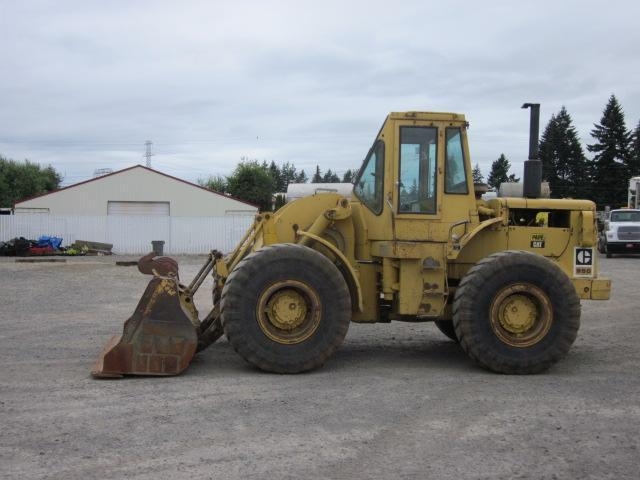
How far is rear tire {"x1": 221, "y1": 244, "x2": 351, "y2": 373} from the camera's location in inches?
281

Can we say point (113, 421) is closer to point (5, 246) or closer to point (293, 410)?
point (293, 410)

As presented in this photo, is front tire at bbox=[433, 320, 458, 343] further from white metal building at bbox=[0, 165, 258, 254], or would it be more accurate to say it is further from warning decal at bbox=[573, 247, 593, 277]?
white metal building at bbox=[0, 165, 258, 254]

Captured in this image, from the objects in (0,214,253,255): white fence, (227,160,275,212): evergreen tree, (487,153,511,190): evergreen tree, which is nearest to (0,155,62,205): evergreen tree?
(227,160,275,212): evergreen tree

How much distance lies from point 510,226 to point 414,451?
3.89 metres

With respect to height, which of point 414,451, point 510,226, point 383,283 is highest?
point 510,226

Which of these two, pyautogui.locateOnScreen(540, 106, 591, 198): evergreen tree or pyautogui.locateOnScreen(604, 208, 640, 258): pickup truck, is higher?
pyautogui.locateOnScreen(540, 106, 591, 198): evergreen tree

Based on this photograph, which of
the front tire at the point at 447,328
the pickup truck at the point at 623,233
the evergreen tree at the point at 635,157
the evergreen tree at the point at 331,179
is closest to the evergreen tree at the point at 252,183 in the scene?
the evergreen tree at the point at 331,179

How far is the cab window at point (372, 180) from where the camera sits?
25.9 ft

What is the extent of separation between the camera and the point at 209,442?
5121 mm

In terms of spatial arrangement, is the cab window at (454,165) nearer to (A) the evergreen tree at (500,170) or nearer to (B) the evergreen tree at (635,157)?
(A) the evergreen tree at (500,170)

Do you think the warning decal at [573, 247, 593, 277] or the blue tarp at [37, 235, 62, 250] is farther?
the blue tarp at [37, 235, 62, 250]

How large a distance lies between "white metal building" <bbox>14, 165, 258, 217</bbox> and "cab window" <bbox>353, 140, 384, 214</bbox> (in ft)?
110

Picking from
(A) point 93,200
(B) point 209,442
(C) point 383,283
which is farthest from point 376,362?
(A) point 93,200

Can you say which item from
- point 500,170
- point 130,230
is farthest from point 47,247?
point 500,170
